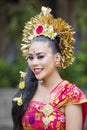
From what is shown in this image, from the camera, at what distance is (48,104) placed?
5371 millimetres

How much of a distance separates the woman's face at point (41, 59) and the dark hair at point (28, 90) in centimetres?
5

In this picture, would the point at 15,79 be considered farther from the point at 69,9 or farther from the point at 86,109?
the point at 86,109

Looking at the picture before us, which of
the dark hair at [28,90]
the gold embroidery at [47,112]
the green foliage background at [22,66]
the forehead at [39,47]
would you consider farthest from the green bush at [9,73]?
the gold embroidery at [47,112]

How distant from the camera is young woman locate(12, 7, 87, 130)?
17.5 feet

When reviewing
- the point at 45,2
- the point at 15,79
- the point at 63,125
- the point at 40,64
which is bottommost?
→ the point at 63,125

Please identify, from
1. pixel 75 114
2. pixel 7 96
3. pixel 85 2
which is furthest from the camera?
pixel 85 2

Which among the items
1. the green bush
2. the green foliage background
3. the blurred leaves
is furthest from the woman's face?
the green bush

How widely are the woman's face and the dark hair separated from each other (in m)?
0.05

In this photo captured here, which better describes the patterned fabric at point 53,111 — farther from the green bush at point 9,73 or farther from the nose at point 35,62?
the green bush at point 9,73

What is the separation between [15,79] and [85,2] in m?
4.84

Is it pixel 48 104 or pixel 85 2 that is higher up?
pixel 85 2

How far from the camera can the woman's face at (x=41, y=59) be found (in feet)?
17.7

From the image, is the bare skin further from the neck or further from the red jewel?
the red jewel

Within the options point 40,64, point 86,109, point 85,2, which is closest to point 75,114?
point 86,109
